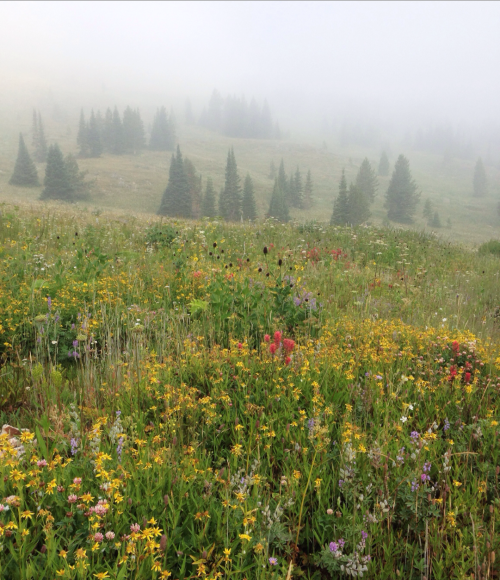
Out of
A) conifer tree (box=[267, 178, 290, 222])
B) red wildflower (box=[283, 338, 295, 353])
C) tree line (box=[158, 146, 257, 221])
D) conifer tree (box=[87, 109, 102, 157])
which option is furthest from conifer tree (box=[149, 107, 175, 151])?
red wildflower (box=[283, 338, 295, 353])

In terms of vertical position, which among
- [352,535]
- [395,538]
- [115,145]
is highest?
[115,145]

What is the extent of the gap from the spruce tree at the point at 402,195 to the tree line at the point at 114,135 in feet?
234

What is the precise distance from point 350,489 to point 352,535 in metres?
0.27

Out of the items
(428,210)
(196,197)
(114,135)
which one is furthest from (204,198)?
(114,135)

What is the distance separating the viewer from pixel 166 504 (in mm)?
1746

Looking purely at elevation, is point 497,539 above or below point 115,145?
below

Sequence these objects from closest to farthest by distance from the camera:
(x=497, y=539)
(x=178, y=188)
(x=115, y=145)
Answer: (x=497, y=539) → (x=178, y=188) → (x=115, y=145)

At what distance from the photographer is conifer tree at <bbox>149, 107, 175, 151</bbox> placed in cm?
11144

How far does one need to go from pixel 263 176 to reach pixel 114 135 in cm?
4212

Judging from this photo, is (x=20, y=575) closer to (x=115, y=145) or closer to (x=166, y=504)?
(x=166, y=504)

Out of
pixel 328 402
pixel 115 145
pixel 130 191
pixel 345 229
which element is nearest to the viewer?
pixel 328 402

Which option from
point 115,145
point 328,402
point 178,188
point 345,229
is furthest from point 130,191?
point 328,402

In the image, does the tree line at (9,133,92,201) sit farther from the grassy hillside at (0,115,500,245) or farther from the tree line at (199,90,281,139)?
the tree line at (199,90,281,139)

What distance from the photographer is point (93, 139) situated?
3531 inches
